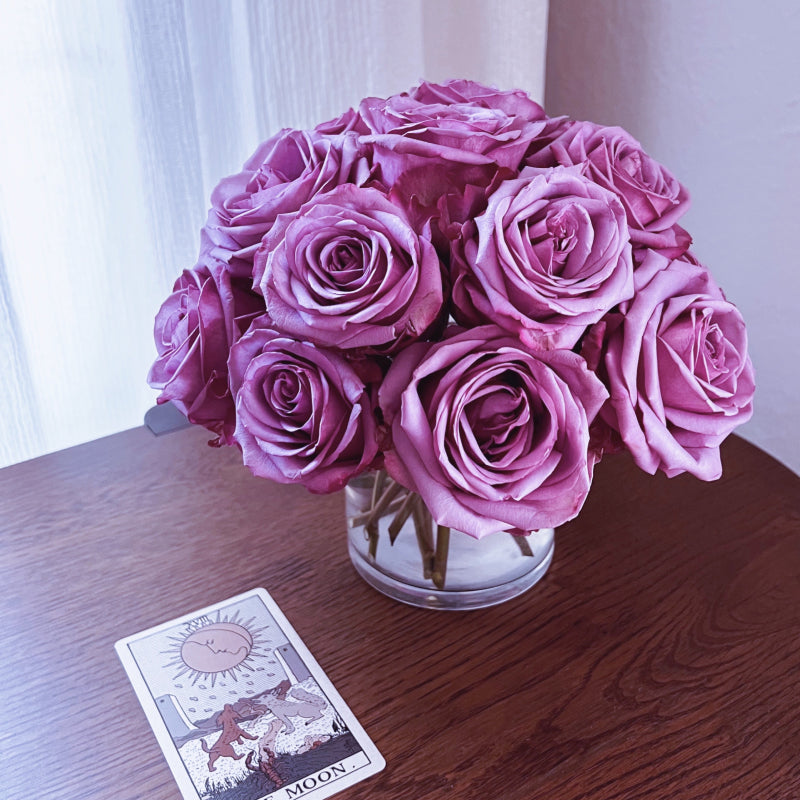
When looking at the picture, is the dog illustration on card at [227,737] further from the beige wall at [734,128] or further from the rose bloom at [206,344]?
the beige wall at [734,128]

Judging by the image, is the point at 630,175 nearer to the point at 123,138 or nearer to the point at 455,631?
the point at 455,631

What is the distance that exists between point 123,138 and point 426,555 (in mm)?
707

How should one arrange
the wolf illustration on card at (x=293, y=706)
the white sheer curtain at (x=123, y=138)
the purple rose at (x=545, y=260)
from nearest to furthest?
the purple rose at (x=545, y=260)
the wolf illustration on card at (x=293, y=706)
the white sheer curtain at (x=123, y=138)

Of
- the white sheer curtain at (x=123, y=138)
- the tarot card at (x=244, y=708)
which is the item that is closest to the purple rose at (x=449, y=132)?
the tarot card at (x=244, y=708)

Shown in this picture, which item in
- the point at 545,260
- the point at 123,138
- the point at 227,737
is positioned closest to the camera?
the point at 545,260

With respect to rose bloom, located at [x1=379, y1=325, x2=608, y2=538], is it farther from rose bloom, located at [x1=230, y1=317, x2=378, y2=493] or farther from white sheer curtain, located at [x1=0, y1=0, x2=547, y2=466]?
white sheer curtain, located at [x1=0, y1=0, x2=547, y2=466]

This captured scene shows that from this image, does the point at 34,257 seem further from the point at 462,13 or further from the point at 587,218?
the point at 587,218

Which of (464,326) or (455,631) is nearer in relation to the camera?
(464,326)

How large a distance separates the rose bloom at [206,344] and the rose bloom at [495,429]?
5.1 inches

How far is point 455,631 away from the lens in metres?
0.73

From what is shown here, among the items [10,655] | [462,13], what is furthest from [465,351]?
[462,13]

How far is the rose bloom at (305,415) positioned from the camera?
1.86 ft

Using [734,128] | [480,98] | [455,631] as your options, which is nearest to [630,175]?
[480,98]

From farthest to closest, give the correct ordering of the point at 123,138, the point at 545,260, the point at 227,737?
the point at 123,138 < the point at 227,737 < the point at 545,260
